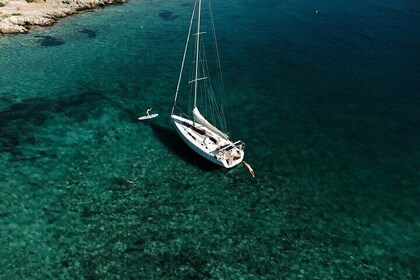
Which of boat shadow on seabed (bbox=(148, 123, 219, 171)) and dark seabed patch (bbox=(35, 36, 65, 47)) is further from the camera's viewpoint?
dark seabed patch (bbox=(35, 36, 65, 47))

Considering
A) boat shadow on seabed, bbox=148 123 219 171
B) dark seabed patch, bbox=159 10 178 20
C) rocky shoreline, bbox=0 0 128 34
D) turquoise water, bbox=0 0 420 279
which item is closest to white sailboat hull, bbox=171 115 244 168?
boat shadow on seabed, bbox=148 123 219 171

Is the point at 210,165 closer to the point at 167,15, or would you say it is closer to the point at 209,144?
the point at 209,144

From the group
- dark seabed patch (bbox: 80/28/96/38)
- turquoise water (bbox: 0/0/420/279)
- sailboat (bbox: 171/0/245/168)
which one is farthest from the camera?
dark seabed patch (bbox: 80/28/96/38)

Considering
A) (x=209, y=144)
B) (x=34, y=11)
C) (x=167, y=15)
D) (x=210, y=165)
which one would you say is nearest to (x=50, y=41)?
(x=34, y=11)

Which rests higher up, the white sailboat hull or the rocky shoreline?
the rocky shoreline

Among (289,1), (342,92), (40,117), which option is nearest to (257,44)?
(342,92)

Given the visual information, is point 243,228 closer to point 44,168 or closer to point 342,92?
point 44,168

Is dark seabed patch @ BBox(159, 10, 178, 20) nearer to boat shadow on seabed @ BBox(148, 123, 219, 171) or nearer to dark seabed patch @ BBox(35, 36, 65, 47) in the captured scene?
dark seabed patch @ BBox(35, 36, 65, 47)
